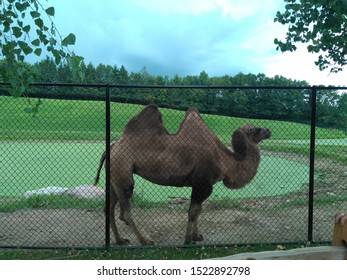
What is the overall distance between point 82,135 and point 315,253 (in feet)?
58.5

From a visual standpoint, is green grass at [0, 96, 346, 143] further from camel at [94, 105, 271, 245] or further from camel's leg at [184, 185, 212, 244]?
camel's leg at [184, 185, 212, 244]

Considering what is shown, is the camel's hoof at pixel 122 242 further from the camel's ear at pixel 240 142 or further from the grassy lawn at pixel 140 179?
Result: the grassy lawn at pixel 140 179

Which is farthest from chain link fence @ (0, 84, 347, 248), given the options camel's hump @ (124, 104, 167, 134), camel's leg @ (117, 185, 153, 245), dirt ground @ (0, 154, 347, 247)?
camel's hump @ (124, 104, 167, 134)

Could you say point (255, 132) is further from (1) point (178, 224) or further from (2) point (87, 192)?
(2) point (87, 192)

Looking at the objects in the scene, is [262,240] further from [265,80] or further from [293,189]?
[265,80]

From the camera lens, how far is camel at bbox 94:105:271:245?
5992 mm

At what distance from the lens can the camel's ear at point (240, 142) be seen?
6.46 meters

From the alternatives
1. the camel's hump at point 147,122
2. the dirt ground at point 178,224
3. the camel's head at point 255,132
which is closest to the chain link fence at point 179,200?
the dirt ground at point 178,224

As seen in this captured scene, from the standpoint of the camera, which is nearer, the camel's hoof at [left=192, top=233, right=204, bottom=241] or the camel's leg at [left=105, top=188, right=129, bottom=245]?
the camel's leg at [left=105, top=188, right=129, bottom=245]

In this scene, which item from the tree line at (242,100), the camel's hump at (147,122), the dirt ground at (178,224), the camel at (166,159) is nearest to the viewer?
the camel at (166,159)

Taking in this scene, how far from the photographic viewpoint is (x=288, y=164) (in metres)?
15.6

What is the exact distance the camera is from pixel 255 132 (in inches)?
257

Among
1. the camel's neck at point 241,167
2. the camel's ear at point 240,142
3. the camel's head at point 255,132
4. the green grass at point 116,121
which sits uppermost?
the green grass at point 116,121

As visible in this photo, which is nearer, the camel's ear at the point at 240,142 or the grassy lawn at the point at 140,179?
the camel's ear at the point at 240,142
